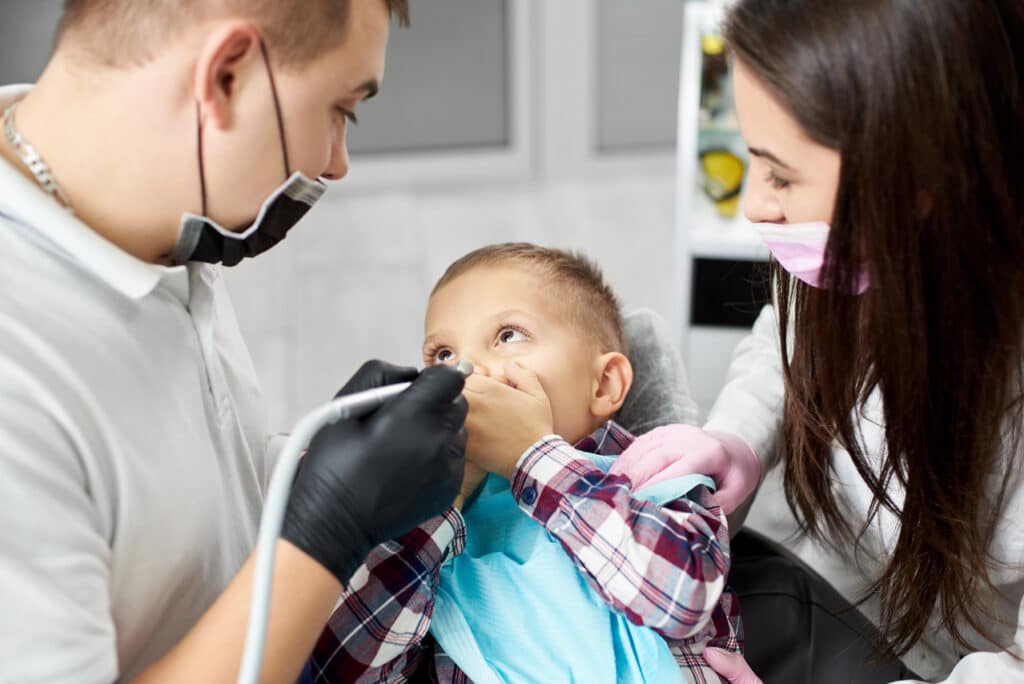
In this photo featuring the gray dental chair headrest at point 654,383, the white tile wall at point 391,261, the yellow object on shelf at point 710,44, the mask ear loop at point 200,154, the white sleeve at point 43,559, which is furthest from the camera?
the white tile wall at point 391,261

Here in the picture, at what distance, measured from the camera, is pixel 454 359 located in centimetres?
129

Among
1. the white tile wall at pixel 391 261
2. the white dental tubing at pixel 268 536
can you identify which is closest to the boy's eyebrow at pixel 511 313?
the white dental tubing at pixel 268 536

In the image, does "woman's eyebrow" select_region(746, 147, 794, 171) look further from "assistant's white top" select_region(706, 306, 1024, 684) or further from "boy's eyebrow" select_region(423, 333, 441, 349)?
"boy's eyebrow" select_region(423, 333, 441, 349)

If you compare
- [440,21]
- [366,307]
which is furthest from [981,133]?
[440,21]

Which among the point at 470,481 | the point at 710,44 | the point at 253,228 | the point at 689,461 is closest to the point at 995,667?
the point at 689,461

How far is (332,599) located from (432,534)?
20cm

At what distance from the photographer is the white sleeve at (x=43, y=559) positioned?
78 cm

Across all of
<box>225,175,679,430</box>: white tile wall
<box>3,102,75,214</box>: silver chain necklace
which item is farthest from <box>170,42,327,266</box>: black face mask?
<box>225,175,679,430</box>: white tile wall

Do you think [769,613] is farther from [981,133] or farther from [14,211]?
[14,211]

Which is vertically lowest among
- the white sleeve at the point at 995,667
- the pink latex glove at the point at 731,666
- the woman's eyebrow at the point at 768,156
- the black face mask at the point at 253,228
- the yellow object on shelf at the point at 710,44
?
the pink latex glove at the point at 731,666

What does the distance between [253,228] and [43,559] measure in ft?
1.16

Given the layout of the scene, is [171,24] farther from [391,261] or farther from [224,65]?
[391,261]

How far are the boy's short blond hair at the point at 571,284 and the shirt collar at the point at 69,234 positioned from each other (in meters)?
0.52

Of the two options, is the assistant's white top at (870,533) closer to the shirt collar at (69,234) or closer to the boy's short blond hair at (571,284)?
the boy's short blond hair at (571,284)
